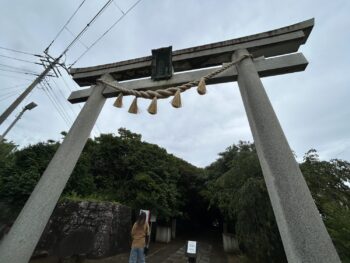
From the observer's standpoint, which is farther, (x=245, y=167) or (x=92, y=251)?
(x=245, y=167)

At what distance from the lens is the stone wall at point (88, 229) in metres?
4.42

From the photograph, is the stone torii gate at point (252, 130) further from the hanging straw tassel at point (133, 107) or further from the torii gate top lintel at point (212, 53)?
the hanging straw tassel at point (133, 107)

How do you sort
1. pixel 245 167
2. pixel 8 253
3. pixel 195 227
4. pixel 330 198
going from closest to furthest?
pixel 8 253 → pixel 330 198 → pixel 245 167 → pixel 195 227

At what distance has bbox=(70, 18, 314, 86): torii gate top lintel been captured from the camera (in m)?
2.91

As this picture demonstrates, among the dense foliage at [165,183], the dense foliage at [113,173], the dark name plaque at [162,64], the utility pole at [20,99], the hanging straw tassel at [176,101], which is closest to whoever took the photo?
the hanging straw tassel at [176,101]

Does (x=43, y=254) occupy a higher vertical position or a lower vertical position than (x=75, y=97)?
lower

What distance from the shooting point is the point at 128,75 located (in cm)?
394

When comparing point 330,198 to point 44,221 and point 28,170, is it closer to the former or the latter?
point 44,221

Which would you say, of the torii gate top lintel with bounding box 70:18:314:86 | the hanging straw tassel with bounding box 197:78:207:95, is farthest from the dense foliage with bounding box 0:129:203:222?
the hanging straw tassel with bounding box 197:78:207:95

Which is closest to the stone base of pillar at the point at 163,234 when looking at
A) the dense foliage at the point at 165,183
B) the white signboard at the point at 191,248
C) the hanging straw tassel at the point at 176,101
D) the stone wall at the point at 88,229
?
the dense foliage at the point at 165,183

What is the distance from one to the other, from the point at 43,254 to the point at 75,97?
4063 mm

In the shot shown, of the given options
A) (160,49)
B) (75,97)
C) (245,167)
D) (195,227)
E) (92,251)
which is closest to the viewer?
(160,49)

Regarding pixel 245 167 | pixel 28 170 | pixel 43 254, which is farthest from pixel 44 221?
pixel 245 167

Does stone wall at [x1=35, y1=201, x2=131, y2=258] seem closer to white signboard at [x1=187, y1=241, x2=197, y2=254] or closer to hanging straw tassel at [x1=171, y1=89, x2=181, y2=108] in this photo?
white signboard at [x1=187, y1=241, x2=197, y2=254]
